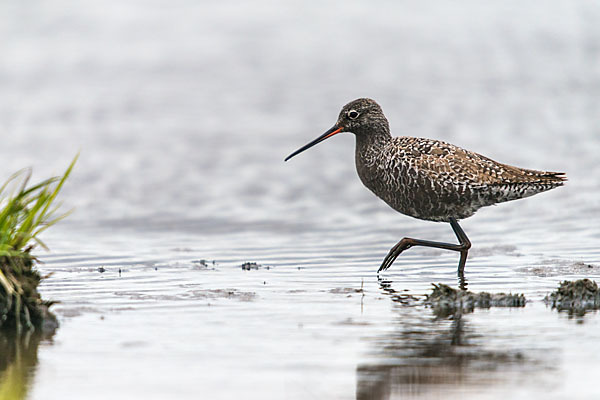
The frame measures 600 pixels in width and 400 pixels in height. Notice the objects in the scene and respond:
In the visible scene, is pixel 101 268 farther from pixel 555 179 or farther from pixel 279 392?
pixel 279 392

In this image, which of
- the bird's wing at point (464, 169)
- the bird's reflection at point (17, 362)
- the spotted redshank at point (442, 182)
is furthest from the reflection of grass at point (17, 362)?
the bird's wing at point (464, 169)

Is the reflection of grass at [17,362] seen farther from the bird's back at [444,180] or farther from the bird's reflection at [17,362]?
the bird's back at [444,180]

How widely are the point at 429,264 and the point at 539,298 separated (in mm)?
3188

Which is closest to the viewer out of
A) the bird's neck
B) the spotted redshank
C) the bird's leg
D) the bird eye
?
the bird's leg

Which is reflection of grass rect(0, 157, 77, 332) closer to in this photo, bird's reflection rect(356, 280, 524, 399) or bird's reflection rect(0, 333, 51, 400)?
bird's reflection rect(0, 333, 51, 400)

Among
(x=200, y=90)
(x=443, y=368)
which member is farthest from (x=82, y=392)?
(x=200, y=90)

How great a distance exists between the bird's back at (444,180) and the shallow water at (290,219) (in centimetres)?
74

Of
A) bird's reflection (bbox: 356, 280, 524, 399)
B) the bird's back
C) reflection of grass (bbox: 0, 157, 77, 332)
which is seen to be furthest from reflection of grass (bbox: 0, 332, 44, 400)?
the bird's back

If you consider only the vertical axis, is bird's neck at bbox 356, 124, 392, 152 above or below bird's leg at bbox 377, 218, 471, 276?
above

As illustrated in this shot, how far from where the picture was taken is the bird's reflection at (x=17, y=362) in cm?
612

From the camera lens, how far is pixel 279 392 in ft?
19.9

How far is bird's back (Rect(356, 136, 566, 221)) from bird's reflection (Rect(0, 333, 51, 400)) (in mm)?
5508

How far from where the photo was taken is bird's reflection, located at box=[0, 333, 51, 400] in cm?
612

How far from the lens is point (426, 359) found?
22.5ft
